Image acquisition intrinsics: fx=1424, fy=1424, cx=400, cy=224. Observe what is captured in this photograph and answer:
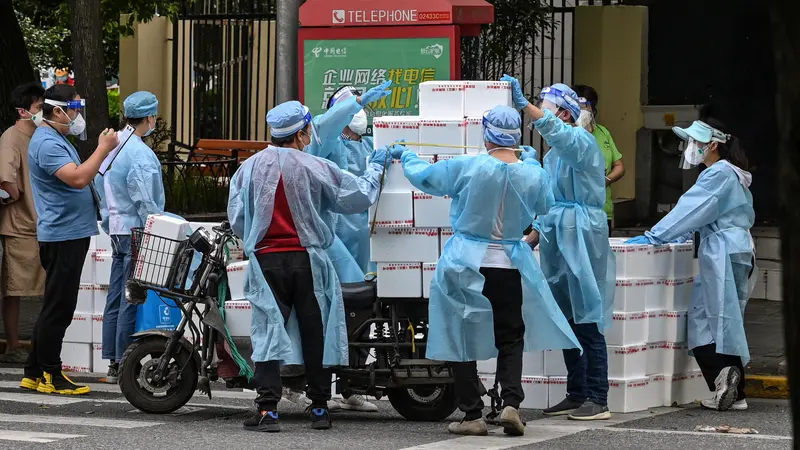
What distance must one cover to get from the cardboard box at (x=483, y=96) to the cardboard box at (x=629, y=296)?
4.62 feet

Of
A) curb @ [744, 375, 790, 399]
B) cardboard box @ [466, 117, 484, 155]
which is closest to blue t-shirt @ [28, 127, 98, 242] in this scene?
cardboard box @ [466, 117, 484, 155]

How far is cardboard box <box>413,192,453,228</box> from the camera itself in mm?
7922

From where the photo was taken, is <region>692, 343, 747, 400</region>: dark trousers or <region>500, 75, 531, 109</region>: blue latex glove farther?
<region>692, 343, 747, 400</region>: dark trousers

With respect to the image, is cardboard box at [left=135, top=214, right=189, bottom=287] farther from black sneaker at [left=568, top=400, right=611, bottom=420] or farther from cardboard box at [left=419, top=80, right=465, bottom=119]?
black sneaker at [left=568, top=400, right=611, bottom=420]

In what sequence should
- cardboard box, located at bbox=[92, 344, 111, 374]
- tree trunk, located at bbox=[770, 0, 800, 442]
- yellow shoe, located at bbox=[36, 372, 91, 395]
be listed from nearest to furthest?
tree trunk, located at bbox=[770, 0, 800, 442] → yellow shoe, located at bbox=[36, 372, 91, 395] → cardboard box, located at bbox=[92, 344, 111, 374]

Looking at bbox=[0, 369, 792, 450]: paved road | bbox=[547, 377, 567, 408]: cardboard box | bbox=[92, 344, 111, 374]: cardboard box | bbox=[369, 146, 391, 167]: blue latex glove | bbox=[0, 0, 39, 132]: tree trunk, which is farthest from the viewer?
bbox=[0, 0, 39, 132]: tree trunk

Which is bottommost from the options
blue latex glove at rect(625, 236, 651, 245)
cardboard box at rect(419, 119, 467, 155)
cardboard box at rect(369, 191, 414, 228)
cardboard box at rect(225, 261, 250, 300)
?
cardboard box at rect(225, 261, 250, 300)

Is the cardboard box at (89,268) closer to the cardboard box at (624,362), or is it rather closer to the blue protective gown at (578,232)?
the blue protective gown at (578,232)

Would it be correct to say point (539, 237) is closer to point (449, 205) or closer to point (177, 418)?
point (449, 205)

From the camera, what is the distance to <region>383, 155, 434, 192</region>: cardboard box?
7875mm

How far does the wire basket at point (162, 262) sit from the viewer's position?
26.3 ft

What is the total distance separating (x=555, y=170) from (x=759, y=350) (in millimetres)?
3143

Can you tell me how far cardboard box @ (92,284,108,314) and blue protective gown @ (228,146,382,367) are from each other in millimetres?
2688

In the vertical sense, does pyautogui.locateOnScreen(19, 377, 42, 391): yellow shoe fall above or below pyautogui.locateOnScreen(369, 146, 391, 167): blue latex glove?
below
